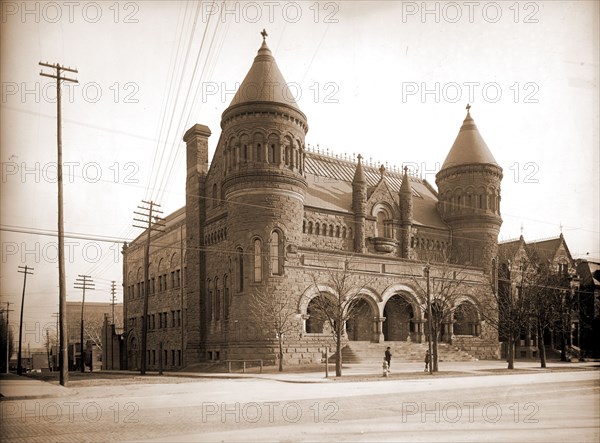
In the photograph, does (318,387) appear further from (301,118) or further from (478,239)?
(478,239)

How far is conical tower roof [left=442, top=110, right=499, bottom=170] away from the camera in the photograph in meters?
48.4

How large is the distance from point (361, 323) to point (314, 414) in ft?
83.1

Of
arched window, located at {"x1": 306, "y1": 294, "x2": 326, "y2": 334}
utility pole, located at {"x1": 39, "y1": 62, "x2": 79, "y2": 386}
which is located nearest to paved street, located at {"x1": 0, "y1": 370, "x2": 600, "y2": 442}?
utility pole, located at {"x1": 39, "y1": 62, "x2": 79, "y2": 386}

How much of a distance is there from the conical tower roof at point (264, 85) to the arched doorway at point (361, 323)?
13.9 m

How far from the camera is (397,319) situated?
42.3 m

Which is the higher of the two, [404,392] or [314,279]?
[314,279]

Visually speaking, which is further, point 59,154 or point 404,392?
point 59,154

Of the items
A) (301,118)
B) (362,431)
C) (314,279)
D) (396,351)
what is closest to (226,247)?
(314,279)

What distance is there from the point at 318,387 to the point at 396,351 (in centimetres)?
1742

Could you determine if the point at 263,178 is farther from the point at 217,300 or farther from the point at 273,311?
the point at 217,300

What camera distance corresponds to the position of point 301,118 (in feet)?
120

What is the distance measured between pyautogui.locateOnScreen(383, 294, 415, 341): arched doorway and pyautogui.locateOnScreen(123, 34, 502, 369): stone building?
0.08 m

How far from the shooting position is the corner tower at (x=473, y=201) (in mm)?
47594

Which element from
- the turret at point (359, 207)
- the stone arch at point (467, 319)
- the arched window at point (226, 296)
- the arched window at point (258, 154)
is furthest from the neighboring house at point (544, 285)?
the arched window at point (258, 154)
